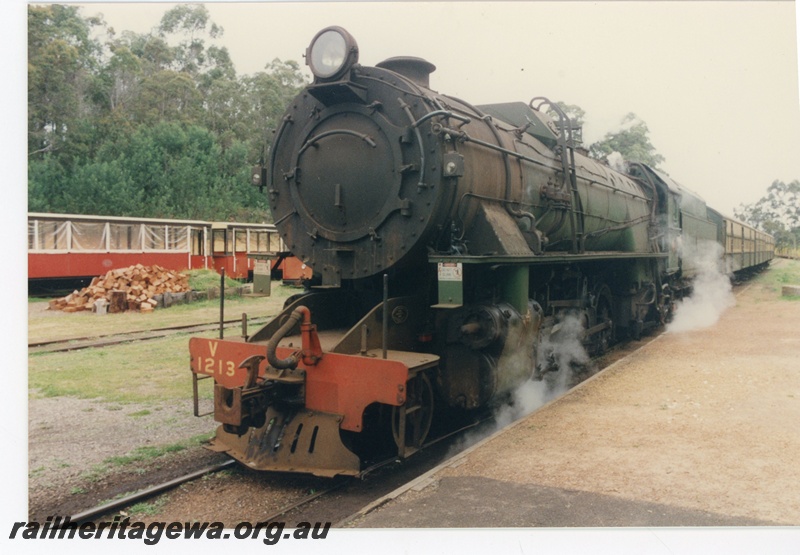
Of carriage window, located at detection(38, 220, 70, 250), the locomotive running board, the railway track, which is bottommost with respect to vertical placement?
the railway track

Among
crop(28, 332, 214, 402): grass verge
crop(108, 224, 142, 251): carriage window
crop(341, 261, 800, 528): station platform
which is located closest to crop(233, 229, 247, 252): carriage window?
crop(108, 224, 142, 251): carriage window

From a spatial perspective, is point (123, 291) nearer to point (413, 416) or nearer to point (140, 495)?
point (140, 495)

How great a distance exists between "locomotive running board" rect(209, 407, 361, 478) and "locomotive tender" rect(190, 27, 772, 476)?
11 millimetres

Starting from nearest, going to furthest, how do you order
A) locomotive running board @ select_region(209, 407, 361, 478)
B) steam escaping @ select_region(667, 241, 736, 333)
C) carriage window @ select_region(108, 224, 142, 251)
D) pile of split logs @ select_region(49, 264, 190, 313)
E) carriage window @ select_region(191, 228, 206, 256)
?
1. locomotive running board @ select_region(209, 407, 361, 478)
2. steam escaping @ select_region(667, 241, 736, 333)
3. pile of split logs @ select_region(49, 264, 190, 313)
4. carriage window @ select_region(108, 224, 142, 251)
5. carriage window @ select_region(191, 228, 206, 256)

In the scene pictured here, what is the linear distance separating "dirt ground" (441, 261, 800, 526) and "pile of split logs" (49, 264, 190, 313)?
10880 millimetres

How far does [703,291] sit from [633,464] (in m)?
12.4

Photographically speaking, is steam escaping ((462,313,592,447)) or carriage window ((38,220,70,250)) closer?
steam escaping ((462,313,592,447))

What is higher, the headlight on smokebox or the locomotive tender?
the headlight on smokebox

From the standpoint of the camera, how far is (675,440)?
5266 mm

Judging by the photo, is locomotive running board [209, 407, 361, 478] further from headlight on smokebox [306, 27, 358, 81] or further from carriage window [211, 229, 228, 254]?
carriage window [211, 229, 228, 254]

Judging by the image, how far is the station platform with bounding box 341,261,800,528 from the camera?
156 inches

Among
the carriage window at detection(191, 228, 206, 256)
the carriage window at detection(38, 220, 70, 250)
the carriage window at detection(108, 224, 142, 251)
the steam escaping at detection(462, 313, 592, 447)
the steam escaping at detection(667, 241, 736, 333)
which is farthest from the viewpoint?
the carriage window at detection(191, 228, 206, 256)

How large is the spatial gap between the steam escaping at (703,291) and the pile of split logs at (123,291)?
11664 mm

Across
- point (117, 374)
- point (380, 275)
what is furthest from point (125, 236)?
point (380, 275)
